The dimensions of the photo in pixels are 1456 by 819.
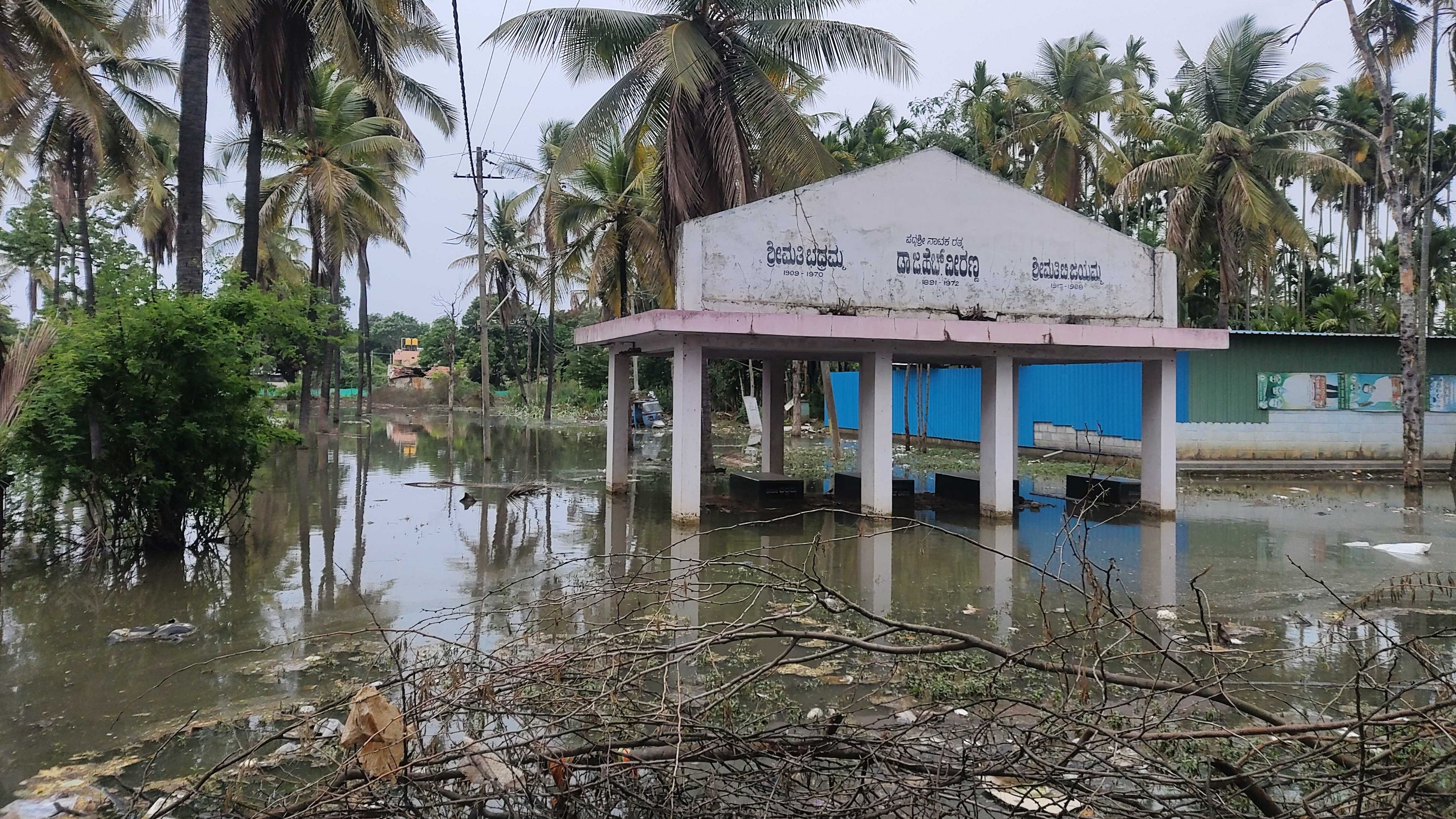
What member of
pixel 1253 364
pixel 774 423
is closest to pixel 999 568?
pixel 774 423

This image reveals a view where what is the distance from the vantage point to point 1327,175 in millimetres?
25125

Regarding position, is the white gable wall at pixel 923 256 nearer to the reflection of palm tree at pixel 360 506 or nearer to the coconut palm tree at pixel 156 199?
the reflection of palm tree at pixel 360 506

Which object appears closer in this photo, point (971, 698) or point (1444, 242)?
point (971, 698)

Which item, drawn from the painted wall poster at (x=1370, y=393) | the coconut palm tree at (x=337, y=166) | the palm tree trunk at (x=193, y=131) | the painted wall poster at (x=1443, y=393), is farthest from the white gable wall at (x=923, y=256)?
the coconut palm tree at (x=337, y=166)

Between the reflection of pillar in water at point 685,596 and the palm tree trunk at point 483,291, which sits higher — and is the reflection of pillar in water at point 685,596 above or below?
below

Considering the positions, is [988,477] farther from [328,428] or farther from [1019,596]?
[328,428]

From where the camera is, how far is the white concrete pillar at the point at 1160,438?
14.0m

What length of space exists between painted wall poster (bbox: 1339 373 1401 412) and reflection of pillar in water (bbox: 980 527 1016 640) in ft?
40.7

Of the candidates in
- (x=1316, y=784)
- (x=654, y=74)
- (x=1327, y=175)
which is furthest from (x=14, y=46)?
(x=1327, y=175)

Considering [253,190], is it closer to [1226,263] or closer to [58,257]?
[1226,263]

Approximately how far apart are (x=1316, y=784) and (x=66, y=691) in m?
6.89

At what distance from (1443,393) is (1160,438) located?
12.1 m

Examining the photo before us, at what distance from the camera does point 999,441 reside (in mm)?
13734

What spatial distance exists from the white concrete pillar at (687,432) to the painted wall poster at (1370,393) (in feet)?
53.3
